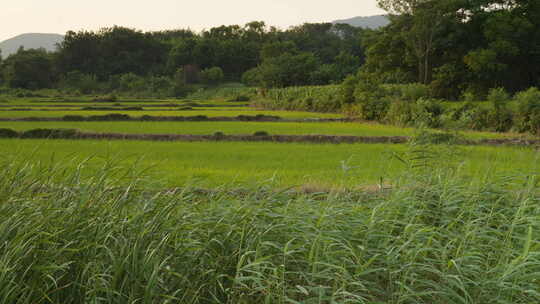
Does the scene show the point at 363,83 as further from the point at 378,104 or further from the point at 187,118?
the point at 187,118

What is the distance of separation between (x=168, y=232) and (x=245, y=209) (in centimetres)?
77

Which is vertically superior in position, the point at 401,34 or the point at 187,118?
the point at 401,34

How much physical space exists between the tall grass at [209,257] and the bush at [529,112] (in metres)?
15.2

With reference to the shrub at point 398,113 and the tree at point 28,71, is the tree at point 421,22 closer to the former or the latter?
the shrub at point 398,113

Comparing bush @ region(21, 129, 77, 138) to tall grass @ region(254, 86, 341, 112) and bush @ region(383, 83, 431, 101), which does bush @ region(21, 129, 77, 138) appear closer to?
bush @ region(383, 83, 431, 101)

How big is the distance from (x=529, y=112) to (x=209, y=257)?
18253mm

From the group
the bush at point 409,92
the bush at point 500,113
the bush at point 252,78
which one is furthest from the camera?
the bush at point 252,78

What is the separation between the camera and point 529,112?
61.1 feet

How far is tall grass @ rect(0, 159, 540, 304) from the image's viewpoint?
327cm

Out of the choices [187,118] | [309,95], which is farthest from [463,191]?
[309,95]

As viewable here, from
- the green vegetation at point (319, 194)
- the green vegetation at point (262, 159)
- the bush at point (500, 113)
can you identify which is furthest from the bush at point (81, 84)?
the bush at point (500, 113)

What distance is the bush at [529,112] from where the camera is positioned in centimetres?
1812

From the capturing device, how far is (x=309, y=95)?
1452 inches

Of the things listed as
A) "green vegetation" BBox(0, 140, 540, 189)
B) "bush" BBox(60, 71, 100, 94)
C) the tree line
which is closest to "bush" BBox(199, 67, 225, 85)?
the tree line
